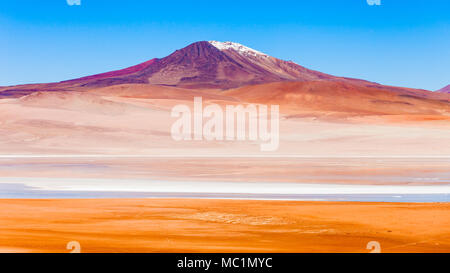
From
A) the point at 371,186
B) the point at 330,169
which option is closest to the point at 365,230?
the point at 371,186

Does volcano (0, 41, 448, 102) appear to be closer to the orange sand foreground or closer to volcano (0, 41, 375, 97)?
volcano (0, 41, 375, 97)

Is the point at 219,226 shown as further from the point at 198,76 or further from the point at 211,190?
the point at 198,76

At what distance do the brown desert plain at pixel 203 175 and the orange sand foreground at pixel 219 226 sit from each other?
20 millimetres

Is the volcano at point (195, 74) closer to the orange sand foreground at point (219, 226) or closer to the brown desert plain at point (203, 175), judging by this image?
the brown desert plain at point (203, 175)

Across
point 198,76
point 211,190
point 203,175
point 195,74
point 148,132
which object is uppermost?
point 195,74

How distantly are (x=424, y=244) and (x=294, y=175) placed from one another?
1251 centimetres

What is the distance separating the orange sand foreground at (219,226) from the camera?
845 cm

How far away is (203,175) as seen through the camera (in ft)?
69.7

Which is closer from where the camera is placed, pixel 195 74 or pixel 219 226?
pixel 219 226

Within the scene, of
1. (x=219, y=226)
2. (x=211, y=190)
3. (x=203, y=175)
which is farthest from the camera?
(x=203, y=175)

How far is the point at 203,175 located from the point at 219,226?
36.3 feet

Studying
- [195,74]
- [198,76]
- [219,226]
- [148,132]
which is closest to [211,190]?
[219,226]
